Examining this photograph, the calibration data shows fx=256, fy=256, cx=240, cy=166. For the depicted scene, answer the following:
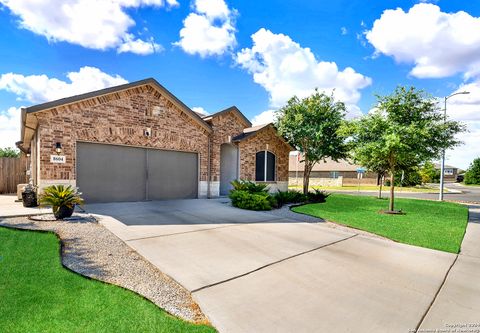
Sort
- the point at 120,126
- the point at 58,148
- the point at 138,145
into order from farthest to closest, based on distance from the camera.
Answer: the point at 138,145
the point at 120,126
the point at 58,148

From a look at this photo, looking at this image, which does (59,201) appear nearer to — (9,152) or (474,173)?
(9,152)

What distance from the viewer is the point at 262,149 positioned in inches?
634

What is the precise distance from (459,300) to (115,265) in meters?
5.47

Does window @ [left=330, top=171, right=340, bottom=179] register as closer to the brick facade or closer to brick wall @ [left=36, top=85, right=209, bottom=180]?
the brick facade

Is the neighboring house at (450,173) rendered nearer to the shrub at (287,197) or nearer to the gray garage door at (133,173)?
the shrub at (287,197)

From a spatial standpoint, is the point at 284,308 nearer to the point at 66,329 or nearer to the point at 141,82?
the point at 66,329

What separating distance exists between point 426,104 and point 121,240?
12.9m

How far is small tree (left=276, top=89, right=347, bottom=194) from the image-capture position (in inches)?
598

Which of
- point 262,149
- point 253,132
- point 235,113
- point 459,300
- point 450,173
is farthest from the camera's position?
point 450,173

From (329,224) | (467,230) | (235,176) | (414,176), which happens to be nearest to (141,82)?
(235,176)

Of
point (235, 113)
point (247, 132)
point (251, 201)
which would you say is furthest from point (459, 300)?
point (235, 113)

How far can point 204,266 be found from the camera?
4.61m

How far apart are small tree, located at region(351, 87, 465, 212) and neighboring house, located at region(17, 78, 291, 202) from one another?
601cm

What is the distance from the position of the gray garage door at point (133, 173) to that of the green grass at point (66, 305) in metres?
6.35
